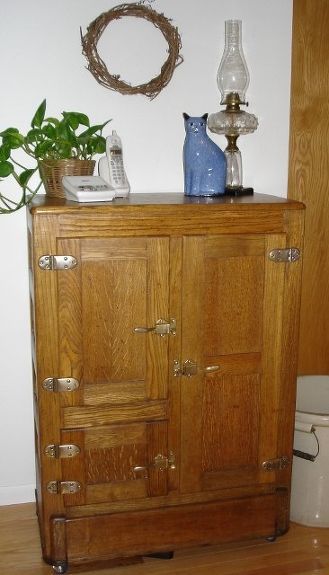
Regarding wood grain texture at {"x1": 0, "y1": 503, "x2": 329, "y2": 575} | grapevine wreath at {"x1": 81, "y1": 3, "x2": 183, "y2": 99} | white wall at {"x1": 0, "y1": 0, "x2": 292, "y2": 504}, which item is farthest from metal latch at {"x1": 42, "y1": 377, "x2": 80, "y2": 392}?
grapevine wreath at {"x1": 81, "y1": 3, "x2": 183, "y2": 99}

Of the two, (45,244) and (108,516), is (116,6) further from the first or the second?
(108,516)

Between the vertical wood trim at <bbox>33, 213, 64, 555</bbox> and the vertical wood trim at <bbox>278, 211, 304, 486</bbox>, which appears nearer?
the vertical wood trim at <bbox>33, 213, 64, 555</bbox>

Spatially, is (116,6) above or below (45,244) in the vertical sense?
above

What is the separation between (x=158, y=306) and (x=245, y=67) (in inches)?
38.9

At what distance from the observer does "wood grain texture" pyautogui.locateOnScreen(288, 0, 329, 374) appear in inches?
96.0

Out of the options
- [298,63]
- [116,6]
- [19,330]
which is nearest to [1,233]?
[19,330]

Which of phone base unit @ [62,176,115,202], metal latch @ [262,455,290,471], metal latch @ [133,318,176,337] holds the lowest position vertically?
metal latch @ [262,455,290,471]

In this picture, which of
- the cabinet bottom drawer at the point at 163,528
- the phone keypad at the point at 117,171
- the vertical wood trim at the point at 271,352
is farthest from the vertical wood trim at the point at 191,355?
the phone keypad at the point at 117,171

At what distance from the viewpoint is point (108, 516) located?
6.57ft

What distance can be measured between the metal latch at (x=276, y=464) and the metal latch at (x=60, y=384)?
726 millimetres

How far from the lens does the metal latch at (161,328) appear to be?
76.4 inches

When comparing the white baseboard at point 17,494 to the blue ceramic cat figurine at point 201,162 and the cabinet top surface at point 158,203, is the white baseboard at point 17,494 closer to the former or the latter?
the cabinet top surface at point 158,203

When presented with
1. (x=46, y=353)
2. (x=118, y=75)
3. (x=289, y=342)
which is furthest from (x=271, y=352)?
(x=118, y=75)

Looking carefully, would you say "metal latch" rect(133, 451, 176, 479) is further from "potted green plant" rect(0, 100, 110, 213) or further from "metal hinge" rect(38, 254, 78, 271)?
"potted green plant" rect(0, 100, 110, 213)
